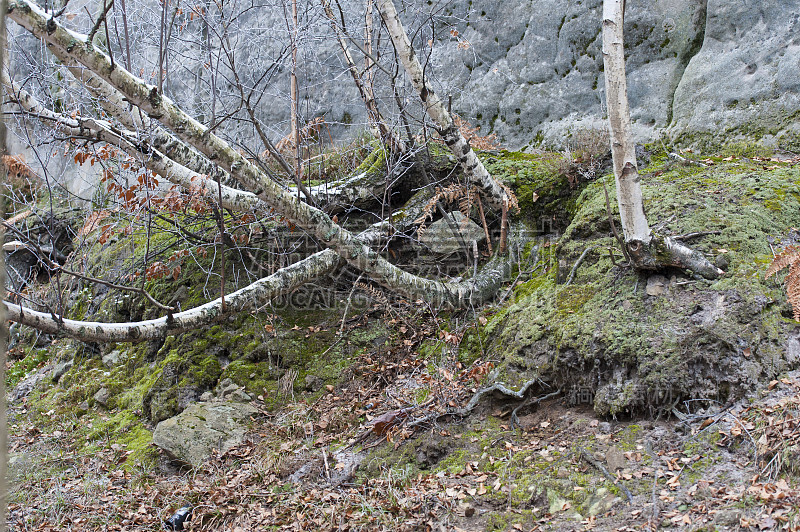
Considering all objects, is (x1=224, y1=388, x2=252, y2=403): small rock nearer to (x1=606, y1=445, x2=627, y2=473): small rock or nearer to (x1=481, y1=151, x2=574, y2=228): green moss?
(x1=606, y1=445, x2=627, y2=473): small rock

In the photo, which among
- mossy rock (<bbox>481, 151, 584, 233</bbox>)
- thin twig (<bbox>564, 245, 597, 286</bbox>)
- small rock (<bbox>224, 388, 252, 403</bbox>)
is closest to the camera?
thin twig (<bbox>564, 245, 597, 286</bbox>)

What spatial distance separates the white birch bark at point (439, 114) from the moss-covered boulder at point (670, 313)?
1.14 metres

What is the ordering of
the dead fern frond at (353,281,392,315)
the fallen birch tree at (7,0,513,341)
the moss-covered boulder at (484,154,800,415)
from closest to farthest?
the fallen birch tree at (7,0,513,341), the moss-covered boulder at (484,154,800,415), the dead fern frond at (353,281,392,315)

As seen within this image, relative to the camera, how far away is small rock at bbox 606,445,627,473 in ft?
12.4

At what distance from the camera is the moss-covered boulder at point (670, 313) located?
4.05 metres

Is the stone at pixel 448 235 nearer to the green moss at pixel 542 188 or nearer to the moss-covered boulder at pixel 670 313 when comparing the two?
the green moss at pixel 542 188

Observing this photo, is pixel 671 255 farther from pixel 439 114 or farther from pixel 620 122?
pixel 439 114

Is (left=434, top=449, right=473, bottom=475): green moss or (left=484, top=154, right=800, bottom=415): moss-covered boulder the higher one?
(left=484, top=154, right=800, bottom=415): moss-covered boulder

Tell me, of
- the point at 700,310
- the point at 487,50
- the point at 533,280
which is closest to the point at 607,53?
the point at 700,310

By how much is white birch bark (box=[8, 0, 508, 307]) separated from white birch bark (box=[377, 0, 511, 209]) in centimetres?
126

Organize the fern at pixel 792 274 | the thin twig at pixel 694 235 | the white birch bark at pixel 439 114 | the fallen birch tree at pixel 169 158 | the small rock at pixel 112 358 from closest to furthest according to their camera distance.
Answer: the fallen birch tree at pixel 169 158 → the fern at pixel 792 274 → the thin twig at pixel 694 235 → the white birch bark at pixel 439 114 → the small rock at pixel 112 358

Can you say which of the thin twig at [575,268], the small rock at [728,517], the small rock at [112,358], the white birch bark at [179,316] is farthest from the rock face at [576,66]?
the small rock at [728,517]

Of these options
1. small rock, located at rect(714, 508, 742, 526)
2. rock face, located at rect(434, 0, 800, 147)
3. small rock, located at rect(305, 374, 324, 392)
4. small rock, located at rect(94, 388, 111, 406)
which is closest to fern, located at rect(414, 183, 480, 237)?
small rock, located at rect(305, 374, 324, 392)

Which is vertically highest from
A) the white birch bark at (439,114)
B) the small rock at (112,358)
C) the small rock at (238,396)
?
the white birch bark at (439,114)
